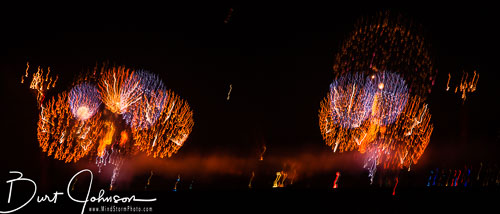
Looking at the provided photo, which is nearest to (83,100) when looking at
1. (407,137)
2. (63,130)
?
(63,130)

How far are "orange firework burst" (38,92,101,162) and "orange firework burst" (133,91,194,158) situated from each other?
6.10ft

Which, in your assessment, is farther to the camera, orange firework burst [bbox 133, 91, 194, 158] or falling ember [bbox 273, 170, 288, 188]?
falling ember [bbox 273, 170, 288, 188]

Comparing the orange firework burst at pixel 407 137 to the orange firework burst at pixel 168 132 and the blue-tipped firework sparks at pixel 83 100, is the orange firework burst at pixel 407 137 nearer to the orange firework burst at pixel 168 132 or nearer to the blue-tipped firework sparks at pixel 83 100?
the orange firework burst at pixel 168 132

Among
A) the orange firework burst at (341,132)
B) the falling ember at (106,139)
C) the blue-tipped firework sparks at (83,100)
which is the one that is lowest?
the falling ember at (106,139)

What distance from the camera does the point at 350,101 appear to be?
14.6 metres

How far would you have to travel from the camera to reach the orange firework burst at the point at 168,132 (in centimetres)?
1502

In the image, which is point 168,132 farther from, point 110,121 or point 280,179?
point 280,179

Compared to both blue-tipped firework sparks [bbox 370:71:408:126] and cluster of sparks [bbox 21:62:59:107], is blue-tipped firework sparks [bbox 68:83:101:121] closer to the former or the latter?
cluster of sparks [bbox 21:62:59:107]

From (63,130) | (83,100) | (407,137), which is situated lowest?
(63,130)

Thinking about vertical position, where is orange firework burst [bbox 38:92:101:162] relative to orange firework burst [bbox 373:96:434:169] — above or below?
below

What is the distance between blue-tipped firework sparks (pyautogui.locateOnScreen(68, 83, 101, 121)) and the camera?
44.9 ft

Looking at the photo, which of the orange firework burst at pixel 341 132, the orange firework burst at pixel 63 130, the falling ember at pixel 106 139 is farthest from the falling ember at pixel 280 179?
the orange firework burst at pixel 63 130

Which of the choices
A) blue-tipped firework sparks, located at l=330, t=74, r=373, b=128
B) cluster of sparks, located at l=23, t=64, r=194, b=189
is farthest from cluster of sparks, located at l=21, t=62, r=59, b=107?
blue-tipped firework sparks, located at l=330, t=74, r=373, b=128

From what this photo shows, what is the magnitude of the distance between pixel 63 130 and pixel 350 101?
33.0 ft
